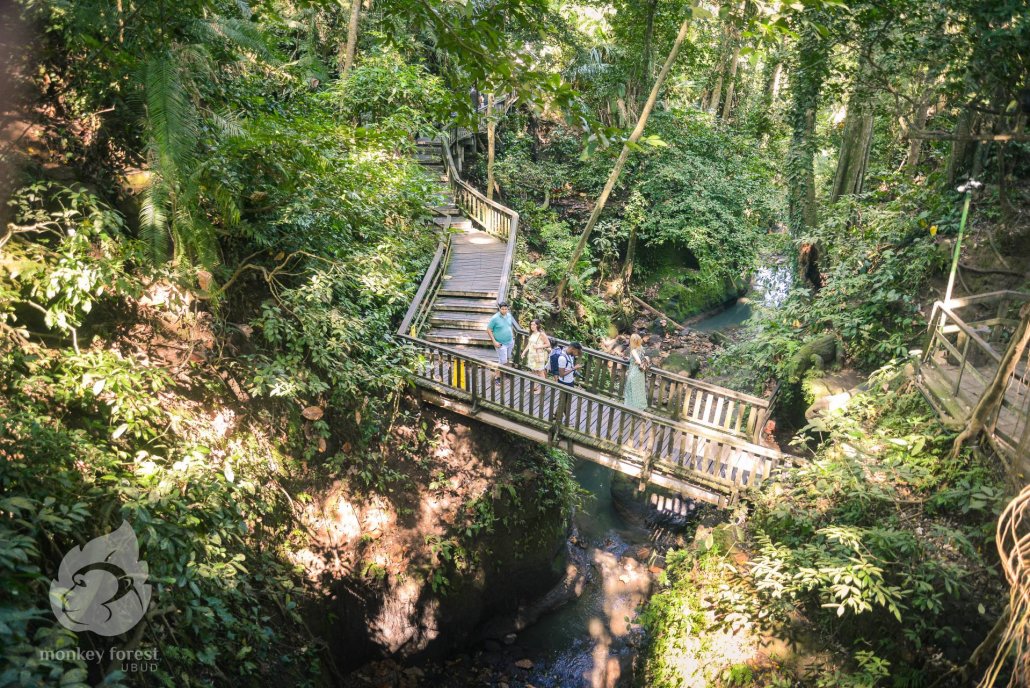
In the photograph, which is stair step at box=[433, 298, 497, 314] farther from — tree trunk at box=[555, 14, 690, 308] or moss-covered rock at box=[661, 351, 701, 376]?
moss-covered rock at box=[661, 351, 701, 376]

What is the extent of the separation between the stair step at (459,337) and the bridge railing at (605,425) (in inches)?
46.5

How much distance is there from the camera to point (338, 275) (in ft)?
28.7

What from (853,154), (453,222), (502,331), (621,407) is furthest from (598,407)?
(853,154)

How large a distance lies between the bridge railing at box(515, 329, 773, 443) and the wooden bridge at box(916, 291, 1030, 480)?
228 centimetres

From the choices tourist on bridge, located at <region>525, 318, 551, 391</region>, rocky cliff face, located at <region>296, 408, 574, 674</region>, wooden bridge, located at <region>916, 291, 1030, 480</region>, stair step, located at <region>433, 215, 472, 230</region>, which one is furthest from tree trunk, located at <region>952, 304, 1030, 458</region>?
stair step, located at <region>433, 215, 472, 230</region>

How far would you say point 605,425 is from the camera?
32.5 ft

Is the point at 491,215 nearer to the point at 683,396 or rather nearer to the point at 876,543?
the point at 683,396

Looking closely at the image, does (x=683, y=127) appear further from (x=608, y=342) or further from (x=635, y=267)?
(x=608, y=342)

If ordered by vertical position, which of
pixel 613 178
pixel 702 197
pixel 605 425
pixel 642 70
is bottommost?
pixel 605 425

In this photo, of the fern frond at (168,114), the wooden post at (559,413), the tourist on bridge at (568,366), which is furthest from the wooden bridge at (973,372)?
the fern frond at (168,114)

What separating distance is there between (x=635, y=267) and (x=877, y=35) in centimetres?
1036

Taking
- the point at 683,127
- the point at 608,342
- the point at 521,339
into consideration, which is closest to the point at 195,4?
the point at 521,339

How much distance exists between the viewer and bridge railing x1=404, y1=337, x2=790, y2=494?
848 cm

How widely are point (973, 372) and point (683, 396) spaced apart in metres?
3.90
